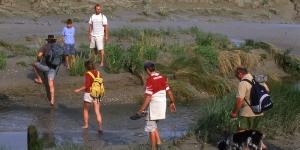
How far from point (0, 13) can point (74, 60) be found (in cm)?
1346

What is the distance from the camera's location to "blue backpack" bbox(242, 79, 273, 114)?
1122cm

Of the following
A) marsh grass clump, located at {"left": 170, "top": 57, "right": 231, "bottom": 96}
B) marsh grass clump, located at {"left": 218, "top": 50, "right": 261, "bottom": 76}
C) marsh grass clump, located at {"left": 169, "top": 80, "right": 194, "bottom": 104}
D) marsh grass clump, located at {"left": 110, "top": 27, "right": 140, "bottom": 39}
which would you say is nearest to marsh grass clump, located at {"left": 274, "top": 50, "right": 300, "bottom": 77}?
marsh grass clump, located at {"left": 218, "top": 50, "right": 261, "bottom": 76}

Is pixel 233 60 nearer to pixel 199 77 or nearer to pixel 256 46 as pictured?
pixel 199 77

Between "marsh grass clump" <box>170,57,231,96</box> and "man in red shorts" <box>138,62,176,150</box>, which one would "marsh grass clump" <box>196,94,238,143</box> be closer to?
"man in red shorts" <box>138,62,176,150</box>

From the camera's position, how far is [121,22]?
107ft

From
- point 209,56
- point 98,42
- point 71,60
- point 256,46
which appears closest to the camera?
point 98,42

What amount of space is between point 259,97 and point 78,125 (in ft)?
16.4

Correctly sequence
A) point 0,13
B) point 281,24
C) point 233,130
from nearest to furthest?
1. point 233,130
2. point 0,13
3. point 281,24

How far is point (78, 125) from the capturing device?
15094mm

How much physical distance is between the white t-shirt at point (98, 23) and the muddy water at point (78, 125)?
1932mm

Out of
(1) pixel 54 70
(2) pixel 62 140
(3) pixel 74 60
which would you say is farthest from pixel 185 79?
(2) pixel 62 140

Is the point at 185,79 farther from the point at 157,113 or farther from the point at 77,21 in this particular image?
the point at 77,21

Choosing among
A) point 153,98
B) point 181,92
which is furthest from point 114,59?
point 153,98

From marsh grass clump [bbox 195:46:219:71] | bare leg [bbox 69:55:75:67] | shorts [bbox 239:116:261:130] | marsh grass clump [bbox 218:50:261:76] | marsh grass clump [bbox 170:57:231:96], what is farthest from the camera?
marsh grass clump [bbox 218:50:261:76]
